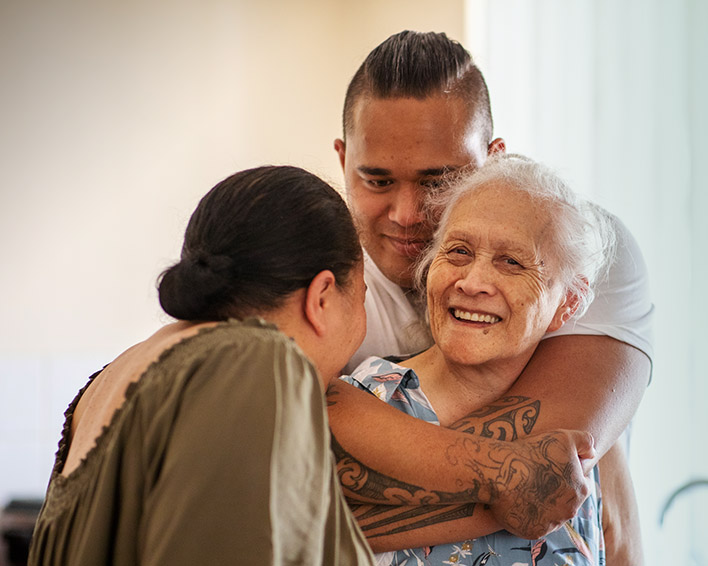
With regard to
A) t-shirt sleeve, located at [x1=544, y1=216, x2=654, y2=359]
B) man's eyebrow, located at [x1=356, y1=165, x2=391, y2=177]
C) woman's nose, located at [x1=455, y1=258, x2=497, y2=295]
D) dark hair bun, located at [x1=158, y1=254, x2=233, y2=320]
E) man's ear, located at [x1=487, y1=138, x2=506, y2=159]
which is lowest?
t-shirt sleeve, located at [x1=544, y1=216, x2=654, y2=359]

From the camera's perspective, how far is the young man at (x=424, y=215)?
1619 millimetres

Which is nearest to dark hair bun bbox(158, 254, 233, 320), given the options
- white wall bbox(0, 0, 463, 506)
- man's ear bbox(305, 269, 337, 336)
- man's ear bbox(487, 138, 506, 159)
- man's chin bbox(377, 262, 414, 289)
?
man's ear bbox(305, 269, 337, 336)

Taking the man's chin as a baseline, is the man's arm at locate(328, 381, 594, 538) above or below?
below

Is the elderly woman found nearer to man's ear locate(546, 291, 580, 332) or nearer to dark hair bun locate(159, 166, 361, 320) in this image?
man's ear locate(546, 291, 580, 332)

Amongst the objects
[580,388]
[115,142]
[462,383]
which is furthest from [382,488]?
[115,142]

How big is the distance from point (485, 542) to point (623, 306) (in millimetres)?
589

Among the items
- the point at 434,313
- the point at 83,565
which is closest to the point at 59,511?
the point at 83,565

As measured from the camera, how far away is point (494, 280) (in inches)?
61.6

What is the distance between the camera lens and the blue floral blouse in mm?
1435

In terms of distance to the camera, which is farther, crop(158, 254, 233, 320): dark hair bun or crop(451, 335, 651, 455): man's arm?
crop(451, 335, 651, 455): man's arm

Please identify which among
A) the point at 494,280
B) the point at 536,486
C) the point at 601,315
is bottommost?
the point at 536,486

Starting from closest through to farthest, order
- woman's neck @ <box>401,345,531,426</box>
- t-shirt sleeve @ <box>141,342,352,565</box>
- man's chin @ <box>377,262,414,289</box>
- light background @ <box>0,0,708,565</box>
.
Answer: t-shirt sleeve @ <box>141,342,352,565</box>
woman's neck @ <box>401,345,531,426</box>
man's chin @ <box>377,262,414,289</box>
light background @ <box>0,0,708,565</box>

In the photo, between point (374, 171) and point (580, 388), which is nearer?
point (580, 388)

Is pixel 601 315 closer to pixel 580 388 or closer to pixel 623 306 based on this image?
pixel 623 306
